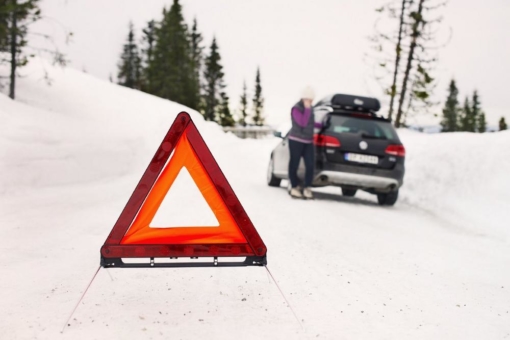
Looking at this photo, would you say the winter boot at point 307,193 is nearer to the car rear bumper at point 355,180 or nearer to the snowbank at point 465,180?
the car rear bumper at point 355,180

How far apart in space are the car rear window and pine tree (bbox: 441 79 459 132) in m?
84.9

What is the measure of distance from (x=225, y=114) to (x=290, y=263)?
69.4 meters

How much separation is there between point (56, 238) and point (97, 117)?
1975 cm

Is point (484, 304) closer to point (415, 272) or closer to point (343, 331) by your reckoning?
point (415, 272)

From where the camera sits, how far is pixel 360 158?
32.7 feet

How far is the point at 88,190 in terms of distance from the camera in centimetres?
1037

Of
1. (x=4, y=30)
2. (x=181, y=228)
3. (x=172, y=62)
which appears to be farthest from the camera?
(x=172, y=62)

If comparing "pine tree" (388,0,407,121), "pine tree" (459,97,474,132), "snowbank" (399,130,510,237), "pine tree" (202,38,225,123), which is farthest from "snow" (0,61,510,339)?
"pine tree" (459,97,474,132)

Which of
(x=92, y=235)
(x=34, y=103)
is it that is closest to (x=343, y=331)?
(x=92, y=235)

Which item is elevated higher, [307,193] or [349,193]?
[307,193]

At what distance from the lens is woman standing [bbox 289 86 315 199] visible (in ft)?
32.3

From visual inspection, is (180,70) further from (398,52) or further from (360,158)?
(360,158)

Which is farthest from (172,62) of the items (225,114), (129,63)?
Answer: (129,63)

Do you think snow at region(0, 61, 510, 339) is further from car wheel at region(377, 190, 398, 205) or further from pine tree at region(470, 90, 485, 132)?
pine tree at region(470, 90, 485, 132)
